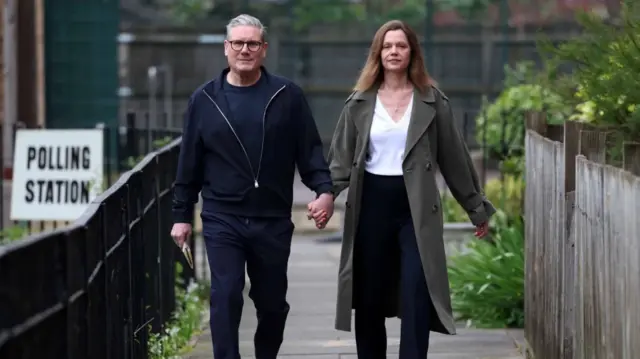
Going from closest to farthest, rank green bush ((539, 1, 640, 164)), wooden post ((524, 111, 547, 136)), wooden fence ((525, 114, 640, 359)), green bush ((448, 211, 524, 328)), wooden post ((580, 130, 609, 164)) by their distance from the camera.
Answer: wooden fence ((525, 114, 640, 359)) < green bush ((539, 1, 640, 164)) < wooden post ((580, 130, 609, 164)) < wooden post ((524, 111, 547, 136)) < green bush ((448, 211, 524, 328))

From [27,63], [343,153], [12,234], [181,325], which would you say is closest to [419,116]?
[343,153]

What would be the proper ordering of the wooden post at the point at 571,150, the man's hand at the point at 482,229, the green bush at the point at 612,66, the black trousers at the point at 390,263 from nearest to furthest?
the green bush at the point at 612,66
the wooden post at the point at 571,150
the black trousers at the point at 390,263
the man's hand at the point at 482,229

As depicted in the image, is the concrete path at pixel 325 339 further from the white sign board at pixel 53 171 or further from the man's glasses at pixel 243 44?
the man's glasses at pixel 243 44

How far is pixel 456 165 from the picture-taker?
271 inches

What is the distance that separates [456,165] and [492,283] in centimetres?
300

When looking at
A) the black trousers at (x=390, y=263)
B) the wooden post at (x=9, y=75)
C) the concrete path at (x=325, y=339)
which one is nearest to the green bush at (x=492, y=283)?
the concrete path at (x=325, y=339)

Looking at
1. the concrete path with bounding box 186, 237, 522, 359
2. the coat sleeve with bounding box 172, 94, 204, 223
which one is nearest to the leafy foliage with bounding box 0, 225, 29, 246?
the concrete path with bounding box 186, 237, 522, 359

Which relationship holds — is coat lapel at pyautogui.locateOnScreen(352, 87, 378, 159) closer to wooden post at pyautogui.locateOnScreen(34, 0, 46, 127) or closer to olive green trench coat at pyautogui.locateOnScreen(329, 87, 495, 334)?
olive green trench coat at pyautogui.locateOnScreen(329, 87, 495, 334)

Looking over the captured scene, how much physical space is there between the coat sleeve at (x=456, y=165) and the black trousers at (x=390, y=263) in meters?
0.32

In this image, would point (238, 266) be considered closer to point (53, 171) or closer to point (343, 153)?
point (343, 153)

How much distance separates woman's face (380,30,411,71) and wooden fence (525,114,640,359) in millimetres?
774

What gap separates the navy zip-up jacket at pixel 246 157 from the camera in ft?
21.8

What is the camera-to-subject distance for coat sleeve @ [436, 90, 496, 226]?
685 cm

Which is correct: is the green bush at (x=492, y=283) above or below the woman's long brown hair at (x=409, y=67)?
below
